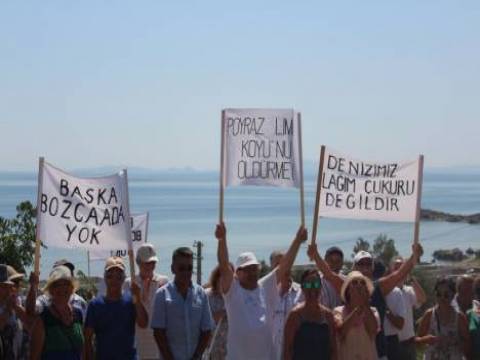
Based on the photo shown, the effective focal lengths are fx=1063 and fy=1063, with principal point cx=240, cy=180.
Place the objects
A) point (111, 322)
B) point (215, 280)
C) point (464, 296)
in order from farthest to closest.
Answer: point (215, 280)
point (464, 296)
point (111, 322)

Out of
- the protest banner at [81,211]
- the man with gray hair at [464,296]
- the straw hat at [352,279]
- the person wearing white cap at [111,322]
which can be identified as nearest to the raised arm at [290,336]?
the straw hat at [352,279]

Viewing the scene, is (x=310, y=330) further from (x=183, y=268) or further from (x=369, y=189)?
(x=369, y=189)

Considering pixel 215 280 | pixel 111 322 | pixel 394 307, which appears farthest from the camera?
pixel 394 307

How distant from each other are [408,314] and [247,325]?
204cm

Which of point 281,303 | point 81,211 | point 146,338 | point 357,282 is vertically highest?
point 81,211

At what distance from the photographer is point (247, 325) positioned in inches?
350

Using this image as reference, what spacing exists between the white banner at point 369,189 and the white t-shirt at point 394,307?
2.90ft

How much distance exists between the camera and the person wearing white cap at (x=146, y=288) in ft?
31.5

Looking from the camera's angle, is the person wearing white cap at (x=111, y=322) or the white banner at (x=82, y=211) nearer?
the person wearing white cap at (x=111, y=322)

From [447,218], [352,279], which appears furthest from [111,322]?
[447,218]

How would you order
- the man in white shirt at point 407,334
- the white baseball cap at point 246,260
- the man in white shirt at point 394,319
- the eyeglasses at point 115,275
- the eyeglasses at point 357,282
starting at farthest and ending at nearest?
the man in white shirt at point 407,334
the man in white shirt at point 394,319
the white baseball cap at point 246,260
the eyeglasses at point 357,282
the eyeglasses at point 115,275

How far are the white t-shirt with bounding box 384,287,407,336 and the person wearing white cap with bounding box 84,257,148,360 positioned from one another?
252cm

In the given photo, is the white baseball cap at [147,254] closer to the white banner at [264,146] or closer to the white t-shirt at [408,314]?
the white banner at [264,146]

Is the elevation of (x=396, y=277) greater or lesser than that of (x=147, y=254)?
lesser
